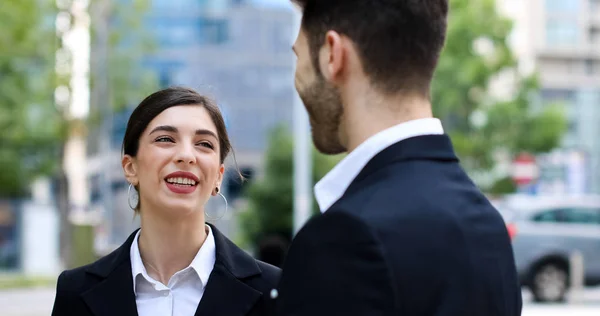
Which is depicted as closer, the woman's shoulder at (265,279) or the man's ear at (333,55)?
the man's ear at (333,55)

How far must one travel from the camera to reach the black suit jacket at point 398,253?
1.59 m

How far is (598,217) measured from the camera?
57.4ft

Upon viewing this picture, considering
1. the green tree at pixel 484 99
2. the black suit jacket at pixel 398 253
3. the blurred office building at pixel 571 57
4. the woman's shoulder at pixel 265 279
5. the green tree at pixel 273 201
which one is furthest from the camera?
the blurred office building at pixel 571 57

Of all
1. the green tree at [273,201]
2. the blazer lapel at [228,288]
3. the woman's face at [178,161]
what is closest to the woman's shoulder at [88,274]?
the woman's face at [178,161]

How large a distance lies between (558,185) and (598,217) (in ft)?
137

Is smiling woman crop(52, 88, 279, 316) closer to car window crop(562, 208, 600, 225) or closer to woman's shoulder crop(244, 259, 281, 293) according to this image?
woman's shoulder crop(244, 259, 281, 293)

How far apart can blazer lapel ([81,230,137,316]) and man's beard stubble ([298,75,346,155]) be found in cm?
116

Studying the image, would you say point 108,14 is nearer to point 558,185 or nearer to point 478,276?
point 478,276

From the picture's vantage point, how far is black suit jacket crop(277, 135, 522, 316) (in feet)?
5.21

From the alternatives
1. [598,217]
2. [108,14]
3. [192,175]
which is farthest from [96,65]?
[192,175]

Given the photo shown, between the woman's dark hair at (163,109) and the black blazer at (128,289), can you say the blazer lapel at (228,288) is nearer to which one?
the black blazer at (128,289)

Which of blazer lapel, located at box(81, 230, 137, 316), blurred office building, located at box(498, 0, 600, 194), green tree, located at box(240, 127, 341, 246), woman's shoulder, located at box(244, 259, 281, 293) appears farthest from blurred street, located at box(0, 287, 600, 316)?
blurred office building, located at box(498, 0, 600, 194)

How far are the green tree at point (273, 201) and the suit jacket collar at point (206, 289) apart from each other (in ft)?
63.6

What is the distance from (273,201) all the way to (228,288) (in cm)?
2016
